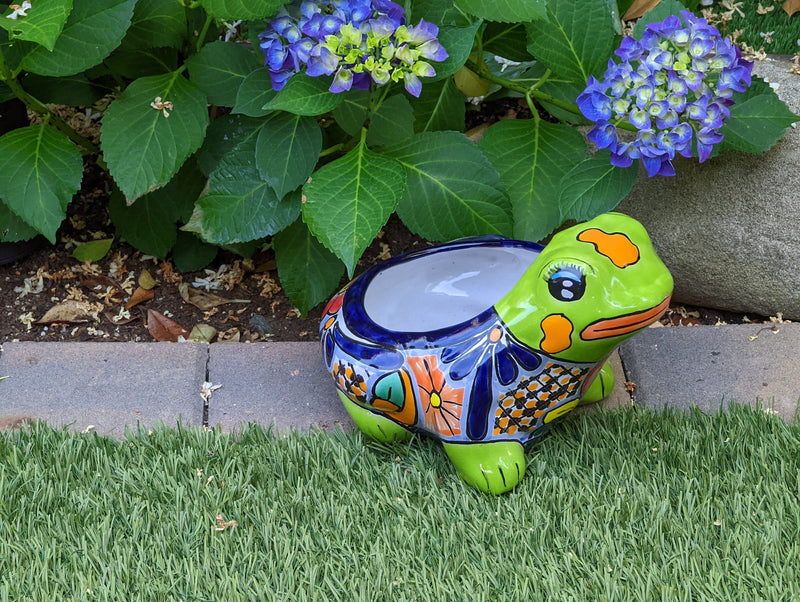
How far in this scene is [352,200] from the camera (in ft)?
5.32

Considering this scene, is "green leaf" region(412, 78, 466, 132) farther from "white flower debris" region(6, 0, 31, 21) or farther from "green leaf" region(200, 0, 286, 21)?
"white flower debris" region(6, 0, 31, 21)

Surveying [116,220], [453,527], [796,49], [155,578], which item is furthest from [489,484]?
[796,49]

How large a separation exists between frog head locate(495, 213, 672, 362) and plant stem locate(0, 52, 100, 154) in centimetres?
116

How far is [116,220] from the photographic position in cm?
215

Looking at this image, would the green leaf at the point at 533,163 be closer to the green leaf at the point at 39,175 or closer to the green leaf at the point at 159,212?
the green leaf at the point at 159,212

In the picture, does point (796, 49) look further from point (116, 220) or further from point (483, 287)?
point (116, 220)

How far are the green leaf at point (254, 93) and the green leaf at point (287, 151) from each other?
0.17 feet

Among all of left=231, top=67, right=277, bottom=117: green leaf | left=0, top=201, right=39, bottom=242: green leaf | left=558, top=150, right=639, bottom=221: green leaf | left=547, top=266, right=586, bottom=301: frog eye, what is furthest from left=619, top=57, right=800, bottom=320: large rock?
left=0, top=201, right=39, bottom=242: green leaf

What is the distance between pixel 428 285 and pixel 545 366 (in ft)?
1.27

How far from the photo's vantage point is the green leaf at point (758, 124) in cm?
180

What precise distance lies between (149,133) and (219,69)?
0.71 feet

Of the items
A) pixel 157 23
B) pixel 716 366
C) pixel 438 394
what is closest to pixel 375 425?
pixel 438 394

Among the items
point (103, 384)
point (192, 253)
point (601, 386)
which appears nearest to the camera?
point (601, 386)

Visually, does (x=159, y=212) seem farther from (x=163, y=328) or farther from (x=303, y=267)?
(x=303, y=267)
